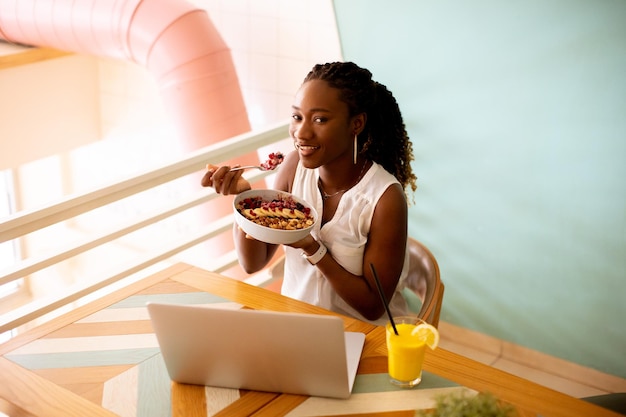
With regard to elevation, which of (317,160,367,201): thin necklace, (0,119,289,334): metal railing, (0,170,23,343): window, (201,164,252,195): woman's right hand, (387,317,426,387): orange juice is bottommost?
(0,170,23,343): window

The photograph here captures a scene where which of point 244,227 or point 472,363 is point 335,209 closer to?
point 244,227

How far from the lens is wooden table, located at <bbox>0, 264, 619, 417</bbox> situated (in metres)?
1.20

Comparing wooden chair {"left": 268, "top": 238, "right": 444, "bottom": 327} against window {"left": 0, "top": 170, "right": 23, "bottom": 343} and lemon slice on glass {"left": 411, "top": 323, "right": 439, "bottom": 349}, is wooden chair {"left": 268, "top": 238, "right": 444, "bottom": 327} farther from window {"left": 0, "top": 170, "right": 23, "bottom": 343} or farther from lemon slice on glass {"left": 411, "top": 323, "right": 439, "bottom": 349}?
window {"left": 0, "top": 170, "right": 23, "bottom": 343}

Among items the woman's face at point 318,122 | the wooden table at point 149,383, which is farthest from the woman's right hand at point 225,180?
the wooden table at point 149,383

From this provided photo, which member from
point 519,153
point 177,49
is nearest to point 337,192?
point 519,153

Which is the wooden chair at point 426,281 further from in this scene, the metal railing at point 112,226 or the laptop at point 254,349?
the metal railing at point 112,226

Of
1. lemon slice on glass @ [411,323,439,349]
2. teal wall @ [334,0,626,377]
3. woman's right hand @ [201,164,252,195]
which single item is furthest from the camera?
teal wall @ [334,0,626,377]

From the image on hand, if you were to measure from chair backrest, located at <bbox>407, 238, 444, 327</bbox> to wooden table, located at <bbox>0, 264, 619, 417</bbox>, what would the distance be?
24 centimetres

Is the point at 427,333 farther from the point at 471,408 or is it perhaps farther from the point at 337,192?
the point at 337,192

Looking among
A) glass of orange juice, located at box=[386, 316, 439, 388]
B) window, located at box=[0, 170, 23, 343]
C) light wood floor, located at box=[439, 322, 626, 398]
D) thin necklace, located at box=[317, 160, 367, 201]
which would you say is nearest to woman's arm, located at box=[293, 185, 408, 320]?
thin necklace, located at box=[317, 160, 367, 201]

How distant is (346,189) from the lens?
1740 mm

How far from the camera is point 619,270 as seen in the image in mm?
2391

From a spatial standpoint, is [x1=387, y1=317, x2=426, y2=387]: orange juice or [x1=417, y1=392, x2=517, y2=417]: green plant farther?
[x1=387, y1=317, x2=426, y2=387]: orange juice

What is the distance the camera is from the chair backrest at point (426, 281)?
64.2 inches
